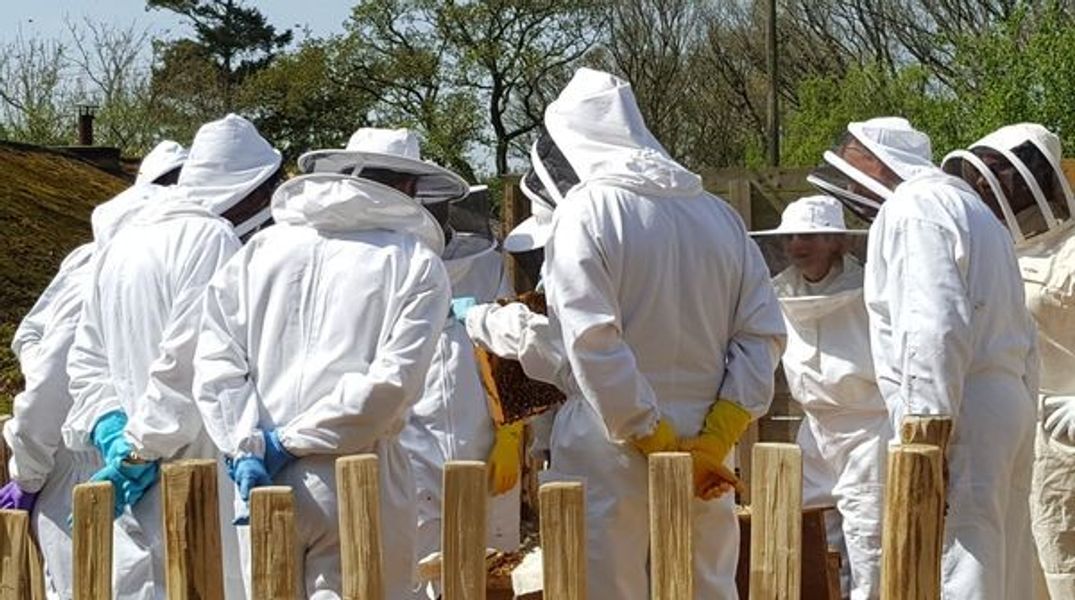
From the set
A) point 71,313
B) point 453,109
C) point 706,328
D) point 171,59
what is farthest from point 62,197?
point 171,59

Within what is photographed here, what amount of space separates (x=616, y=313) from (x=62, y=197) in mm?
13828

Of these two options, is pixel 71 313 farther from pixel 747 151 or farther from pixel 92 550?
pixel 747 151

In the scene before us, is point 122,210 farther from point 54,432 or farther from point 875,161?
point 875,161

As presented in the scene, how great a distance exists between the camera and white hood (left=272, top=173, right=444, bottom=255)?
15.2 ft

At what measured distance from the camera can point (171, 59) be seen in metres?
41.4

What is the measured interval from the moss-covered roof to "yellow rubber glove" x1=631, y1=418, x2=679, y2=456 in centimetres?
868

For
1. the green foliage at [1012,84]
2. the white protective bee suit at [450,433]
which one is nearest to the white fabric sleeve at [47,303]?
the white protective bee suit at [450,433]

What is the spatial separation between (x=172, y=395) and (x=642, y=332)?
145 cm

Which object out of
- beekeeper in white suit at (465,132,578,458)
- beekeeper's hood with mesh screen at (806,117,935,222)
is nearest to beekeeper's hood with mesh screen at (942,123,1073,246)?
beekeeper's hood with mesh screen at (806,117,935,222)

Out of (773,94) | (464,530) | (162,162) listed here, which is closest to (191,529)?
(464,530)

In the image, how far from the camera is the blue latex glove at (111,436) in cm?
509

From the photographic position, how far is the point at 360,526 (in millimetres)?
3131

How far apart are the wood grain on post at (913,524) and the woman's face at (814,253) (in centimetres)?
413

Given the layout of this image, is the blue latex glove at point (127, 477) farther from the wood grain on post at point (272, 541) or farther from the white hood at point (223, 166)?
the wood grain on post at point (272, 541)
